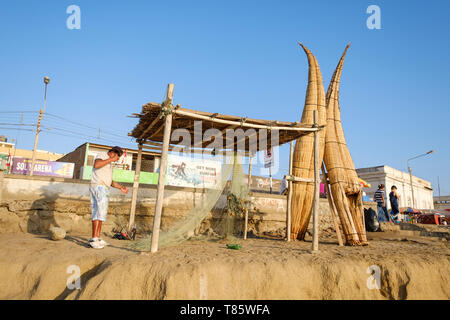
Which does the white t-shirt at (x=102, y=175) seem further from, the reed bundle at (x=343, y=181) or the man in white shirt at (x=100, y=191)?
the reed bundle at (x=343, y=181)

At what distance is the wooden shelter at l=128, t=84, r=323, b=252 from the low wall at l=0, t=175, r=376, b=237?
1.22 metres

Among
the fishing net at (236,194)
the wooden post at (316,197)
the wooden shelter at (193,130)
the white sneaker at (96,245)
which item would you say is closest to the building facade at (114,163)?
the wooden shelter at (193,130)

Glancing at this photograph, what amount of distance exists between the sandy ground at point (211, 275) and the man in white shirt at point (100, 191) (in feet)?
1.03

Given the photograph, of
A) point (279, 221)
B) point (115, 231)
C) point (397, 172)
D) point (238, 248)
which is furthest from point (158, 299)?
point (397, 172)

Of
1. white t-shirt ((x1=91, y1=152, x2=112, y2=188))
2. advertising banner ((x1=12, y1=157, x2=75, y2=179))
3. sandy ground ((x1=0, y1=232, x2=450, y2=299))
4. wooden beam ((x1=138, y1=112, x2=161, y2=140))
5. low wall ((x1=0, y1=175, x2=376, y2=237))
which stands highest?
advertising banner ((x1=12, y1=157, x2=75, y2=179))

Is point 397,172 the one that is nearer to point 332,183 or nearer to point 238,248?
point 332,183

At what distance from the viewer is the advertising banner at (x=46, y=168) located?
75.2ft

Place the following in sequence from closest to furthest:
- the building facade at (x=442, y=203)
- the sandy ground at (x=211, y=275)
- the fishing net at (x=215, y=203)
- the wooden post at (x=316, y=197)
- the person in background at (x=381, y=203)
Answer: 1. the sandy ground at (x=211, y=275)
2. the wooden post at (x=316, y=197)
3. the fishing net at (x=215, y=203)
4. the person in background at (x=381, y=203)
5. the building facade at (x=442, y=203)

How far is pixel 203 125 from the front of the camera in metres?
6.41

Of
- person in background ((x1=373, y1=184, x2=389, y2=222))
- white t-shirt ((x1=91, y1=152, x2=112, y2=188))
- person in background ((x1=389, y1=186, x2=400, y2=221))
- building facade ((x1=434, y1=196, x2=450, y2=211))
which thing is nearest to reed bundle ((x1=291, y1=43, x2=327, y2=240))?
white t-shirt ((x1=91, y1=152, x2=112, y2=188))

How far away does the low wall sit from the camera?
7.16 meters

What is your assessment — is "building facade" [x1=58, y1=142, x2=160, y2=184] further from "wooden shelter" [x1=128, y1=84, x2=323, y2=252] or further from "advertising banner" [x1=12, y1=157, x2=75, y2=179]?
"wooden shelter" [x1=128, y1=84, x2=323, y2=252]

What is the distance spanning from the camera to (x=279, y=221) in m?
9.53
